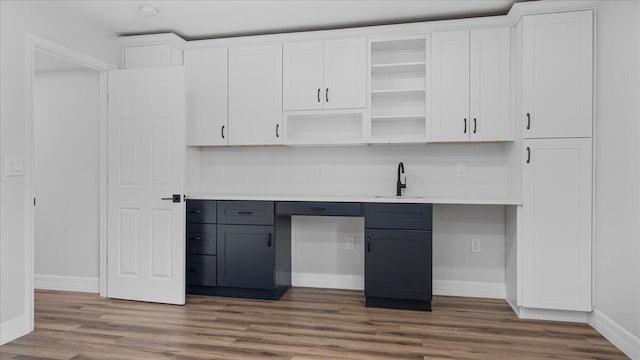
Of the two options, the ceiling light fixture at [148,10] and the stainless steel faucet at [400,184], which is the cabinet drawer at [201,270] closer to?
the stainless steel faucet at [400,184]

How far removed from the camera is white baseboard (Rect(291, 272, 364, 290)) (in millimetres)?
4016

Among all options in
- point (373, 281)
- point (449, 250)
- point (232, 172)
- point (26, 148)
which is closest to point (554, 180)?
point (449, 250)

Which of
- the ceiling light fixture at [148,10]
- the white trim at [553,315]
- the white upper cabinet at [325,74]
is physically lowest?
the white trim at [553,315]

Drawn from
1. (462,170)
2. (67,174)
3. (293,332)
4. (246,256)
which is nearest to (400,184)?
(462,170)

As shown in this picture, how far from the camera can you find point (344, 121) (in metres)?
4.00

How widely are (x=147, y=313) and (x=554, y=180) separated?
324 cm

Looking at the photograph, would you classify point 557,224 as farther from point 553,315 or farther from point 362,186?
point 362,186

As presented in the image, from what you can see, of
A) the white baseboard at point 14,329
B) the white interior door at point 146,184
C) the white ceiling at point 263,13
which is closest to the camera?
the white baseboard at point 14,329

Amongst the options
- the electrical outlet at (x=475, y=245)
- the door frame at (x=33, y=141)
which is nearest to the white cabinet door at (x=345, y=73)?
the electrical outlet at (x=475, y=245)

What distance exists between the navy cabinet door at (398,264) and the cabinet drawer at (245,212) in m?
0.85

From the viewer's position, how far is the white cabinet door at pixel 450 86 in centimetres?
353

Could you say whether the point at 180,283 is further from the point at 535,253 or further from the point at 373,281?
the point at 535,253

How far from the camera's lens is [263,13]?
351cm

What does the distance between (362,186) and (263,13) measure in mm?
1732
